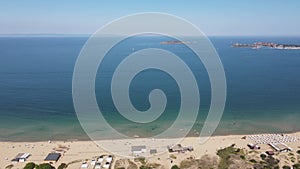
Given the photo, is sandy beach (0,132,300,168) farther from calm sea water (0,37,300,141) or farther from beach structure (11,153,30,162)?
calm sea water (0,37,300,141)

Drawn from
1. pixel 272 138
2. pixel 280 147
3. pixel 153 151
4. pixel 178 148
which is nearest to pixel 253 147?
pixel 280 147

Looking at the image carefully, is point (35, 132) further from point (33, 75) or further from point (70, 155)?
point (33, 75)

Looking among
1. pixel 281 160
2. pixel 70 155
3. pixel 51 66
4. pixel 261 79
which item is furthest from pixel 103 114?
pixel 51 66

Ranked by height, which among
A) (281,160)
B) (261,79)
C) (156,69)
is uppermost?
(156,69)

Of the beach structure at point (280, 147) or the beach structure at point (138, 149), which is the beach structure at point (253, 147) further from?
the beach structure at point (138, 149)

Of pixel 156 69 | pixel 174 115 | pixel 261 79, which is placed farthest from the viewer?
pixel 156 69

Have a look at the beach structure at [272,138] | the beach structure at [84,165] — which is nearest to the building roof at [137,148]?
the beach structure at [84,165]

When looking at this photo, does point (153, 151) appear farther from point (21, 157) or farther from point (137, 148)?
point (21, 157)
